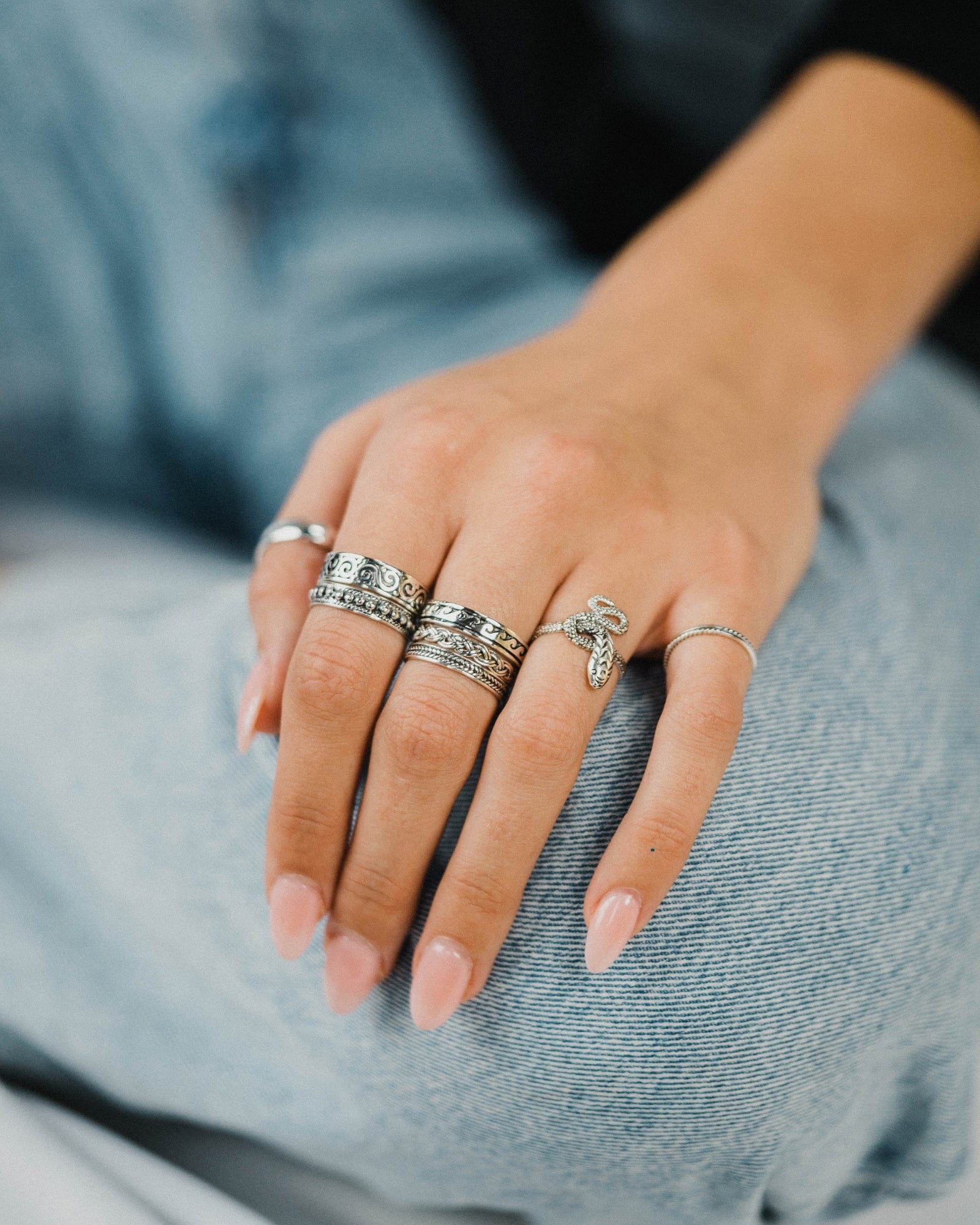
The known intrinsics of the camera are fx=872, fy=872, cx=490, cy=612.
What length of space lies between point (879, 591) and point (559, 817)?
357 millimetres

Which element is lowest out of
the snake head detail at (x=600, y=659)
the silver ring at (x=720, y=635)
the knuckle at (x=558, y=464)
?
the snake head detail at (x=600, y=659)

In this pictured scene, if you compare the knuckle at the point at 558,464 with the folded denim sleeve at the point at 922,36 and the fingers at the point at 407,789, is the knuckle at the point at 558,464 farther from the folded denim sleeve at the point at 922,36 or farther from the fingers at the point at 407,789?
the folded denim sleeve at the point at 922,36

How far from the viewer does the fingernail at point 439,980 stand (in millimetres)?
541

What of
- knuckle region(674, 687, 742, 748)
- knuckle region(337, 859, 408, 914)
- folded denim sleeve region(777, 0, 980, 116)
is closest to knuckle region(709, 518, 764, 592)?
knuckle region(674, 687, 742, 748)

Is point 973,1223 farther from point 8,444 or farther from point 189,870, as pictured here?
point 8,444

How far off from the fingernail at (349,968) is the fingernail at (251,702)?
0.51ft

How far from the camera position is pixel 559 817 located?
2.01ft

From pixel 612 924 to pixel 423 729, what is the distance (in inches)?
6.6

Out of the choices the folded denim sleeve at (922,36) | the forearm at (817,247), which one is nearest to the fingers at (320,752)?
the forearm at (817,247)

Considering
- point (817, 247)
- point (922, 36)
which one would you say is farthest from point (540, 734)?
point (922, 36)

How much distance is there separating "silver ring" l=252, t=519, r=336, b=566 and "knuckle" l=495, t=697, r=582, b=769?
0.70 feet

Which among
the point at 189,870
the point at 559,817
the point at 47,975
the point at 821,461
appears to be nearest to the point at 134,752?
the point at 189,870

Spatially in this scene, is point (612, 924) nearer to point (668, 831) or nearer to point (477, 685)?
point (668, 831)

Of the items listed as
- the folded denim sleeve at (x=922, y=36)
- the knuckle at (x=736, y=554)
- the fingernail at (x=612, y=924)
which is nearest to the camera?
the fingernail at (x=612, y=924)
